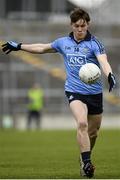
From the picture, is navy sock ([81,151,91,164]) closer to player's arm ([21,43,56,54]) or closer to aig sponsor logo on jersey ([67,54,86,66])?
aig sponsor logo on jersey ([67,54,86,66])

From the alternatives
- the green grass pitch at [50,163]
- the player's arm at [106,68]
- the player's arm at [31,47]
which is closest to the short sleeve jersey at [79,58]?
the player's arm at [106,68]

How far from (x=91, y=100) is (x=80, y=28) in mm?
1065

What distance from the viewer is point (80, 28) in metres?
11.8

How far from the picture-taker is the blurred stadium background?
3966 centimetres

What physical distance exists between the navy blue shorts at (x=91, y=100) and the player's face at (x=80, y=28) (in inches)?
33.0

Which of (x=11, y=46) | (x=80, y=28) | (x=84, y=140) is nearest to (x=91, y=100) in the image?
(x=84, y=140)

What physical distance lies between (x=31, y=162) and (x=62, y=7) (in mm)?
30120

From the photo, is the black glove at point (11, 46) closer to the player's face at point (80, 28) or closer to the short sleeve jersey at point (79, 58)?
the short sleeve jersey at point (79, 58)

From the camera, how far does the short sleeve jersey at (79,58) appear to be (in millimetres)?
11867

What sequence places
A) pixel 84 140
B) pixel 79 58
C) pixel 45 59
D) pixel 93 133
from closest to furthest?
pixel 84 140 < pixel 79 58 < pixel 93 133 < pixel 45 59

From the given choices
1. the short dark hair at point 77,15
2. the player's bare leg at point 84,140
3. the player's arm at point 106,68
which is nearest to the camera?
the player's bare leg at point 84,140

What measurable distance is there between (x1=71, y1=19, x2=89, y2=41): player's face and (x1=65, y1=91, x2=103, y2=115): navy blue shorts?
0.84 m

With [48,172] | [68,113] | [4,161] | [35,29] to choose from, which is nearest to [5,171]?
[48,172]

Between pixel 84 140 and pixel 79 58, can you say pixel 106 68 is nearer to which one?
pixel 79 58
